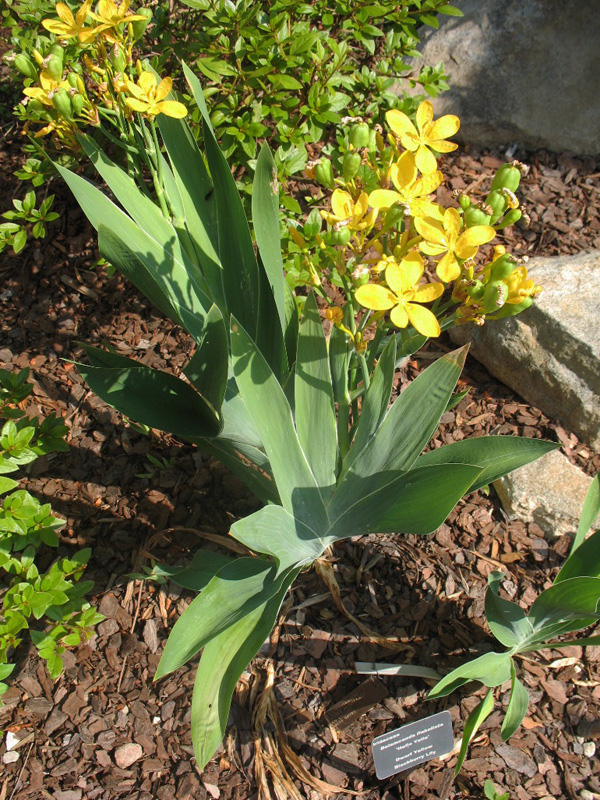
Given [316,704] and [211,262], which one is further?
[316,704]

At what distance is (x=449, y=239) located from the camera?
0.98 meters

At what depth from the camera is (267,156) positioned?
1206 millimetres

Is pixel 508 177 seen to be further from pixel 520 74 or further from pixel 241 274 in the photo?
pixel 520 74

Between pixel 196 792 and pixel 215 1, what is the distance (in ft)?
6.96

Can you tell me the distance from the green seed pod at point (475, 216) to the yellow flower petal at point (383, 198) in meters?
0.11

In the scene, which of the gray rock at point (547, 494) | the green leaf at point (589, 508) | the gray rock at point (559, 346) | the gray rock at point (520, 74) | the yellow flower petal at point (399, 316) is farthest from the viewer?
the gray rock at point (520, 74)

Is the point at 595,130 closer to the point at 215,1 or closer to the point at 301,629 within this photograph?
the point at 215,1

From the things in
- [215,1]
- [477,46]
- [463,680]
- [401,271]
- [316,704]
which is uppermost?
[215,1]

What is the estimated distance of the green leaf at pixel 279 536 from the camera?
40.1 inches

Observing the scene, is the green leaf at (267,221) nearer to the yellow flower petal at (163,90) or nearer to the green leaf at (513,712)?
the yellow flower petal at (163,90)

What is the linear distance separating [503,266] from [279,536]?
23.7 inches

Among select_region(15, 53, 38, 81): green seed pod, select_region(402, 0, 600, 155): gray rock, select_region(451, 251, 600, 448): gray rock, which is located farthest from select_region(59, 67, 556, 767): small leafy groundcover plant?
select_region(402, 0, 600, 155): gray rock

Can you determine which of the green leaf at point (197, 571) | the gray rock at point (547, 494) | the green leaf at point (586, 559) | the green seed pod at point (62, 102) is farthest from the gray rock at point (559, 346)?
the green seed pod at point (62, 102)

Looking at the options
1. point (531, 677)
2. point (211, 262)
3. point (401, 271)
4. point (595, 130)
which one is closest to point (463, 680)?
point (531, 677)
